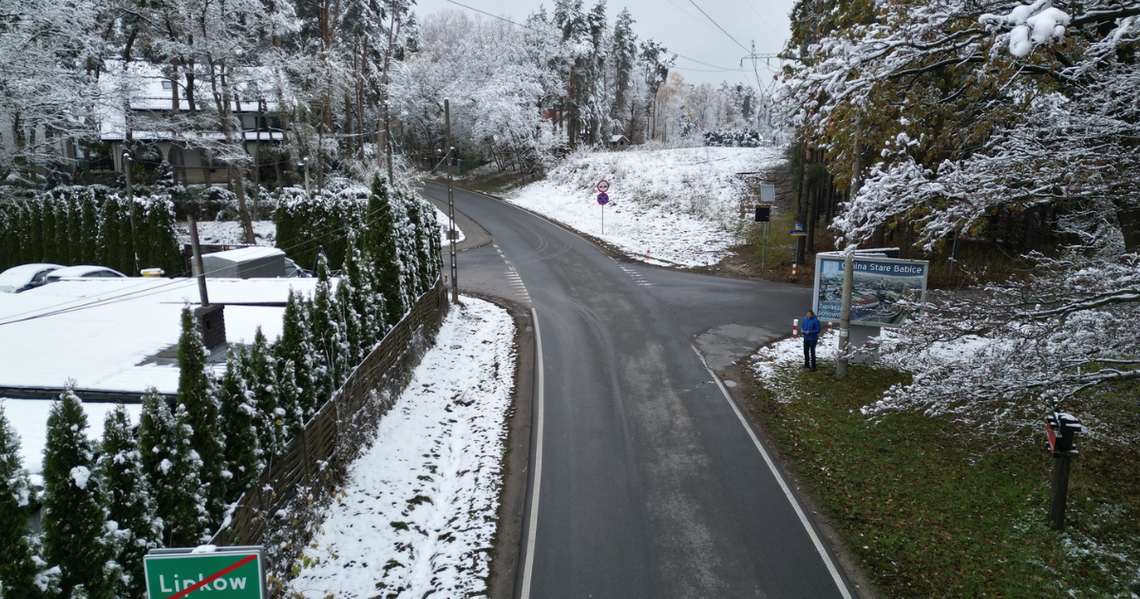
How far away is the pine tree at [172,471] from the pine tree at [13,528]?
4.18ft

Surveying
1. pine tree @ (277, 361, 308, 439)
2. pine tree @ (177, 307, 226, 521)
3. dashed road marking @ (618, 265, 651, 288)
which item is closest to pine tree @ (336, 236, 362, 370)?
pine tree @ (277, 361, 308, 439)

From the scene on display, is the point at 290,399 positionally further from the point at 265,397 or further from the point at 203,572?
the point at 203,572

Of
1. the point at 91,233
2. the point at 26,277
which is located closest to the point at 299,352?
the point at 26,277

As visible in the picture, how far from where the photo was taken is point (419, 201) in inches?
824

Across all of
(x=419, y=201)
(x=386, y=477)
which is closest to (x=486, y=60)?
(x=419, y=201)

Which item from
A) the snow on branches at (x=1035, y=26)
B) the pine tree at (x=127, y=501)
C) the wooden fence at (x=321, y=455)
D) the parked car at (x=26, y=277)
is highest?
the snow on branches at (x=1035, y=26)

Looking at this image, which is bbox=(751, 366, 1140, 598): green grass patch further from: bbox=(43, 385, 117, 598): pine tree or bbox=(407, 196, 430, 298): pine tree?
bbox=(407, 196, 430, 298): pine tree

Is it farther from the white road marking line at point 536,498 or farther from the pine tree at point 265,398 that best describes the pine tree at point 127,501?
the white road marking line at point 536,498

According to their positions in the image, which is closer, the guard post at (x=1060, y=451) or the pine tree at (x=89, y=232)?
the guard post at (x=1060, y=451)

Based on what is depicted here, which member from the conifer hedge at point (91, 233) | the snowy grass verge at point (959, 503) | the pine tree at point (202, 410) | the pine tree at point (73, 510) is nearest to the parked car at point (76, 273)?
the conifer hedge at point (91, 233)

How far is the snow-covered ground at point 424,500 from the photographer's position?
879cm

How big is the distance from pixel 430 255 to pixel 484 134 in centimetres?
3740

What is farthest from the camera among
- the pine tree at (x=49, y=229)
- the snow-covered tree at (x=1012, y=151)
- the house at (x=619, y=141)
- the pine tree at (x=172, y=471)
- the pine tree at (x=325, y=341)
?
the house at (x=619, y=141)

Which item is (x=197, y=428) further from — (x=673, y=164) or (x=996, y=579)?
(x=673, y=164)
